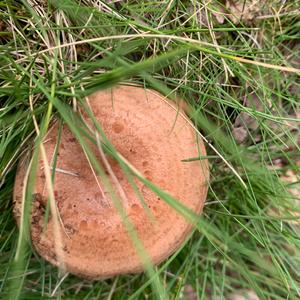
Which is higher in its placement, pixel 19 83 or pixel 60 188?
pixel 19 83

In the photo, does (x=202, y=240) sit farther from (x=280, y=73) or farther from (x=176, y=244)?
(x=280, y=73)

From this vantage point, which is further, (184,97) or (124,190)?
(184,97)

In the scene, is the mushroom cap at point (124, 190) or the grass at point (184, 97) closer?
the mushroom cap at point (124, 190)

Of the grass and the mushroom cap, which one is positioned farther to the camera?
the grass

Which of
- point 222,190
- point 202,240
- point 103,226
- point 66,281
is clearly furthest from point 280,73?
point 66,281
